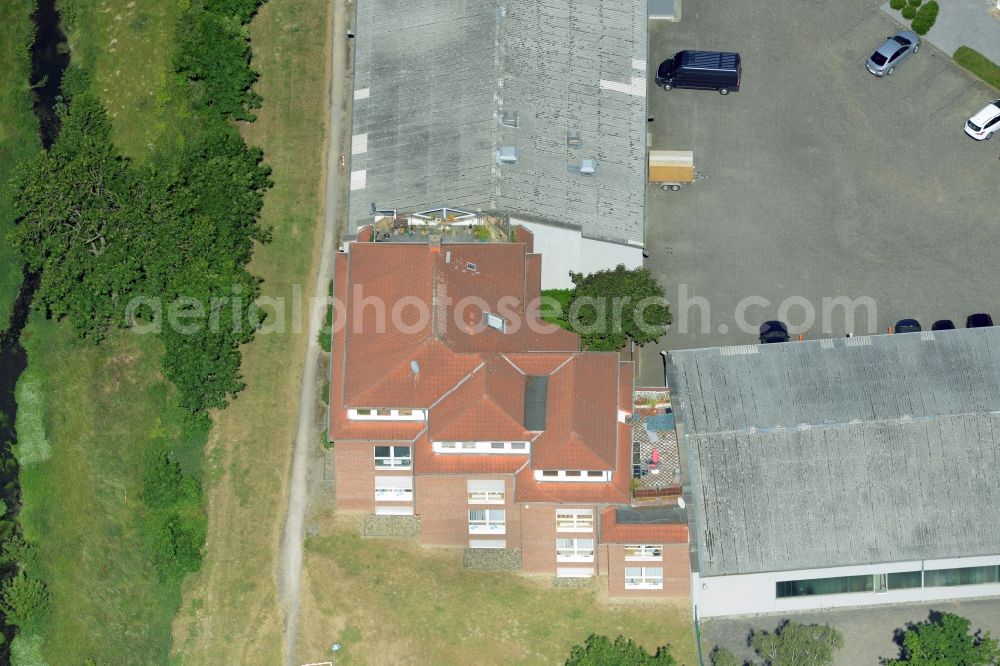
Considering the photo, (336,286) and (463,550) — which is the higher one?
(336,286)

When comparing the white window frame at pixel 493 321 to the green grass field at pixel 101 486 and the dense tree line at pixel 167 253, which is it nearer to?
the dense tree line at pixel 167 253

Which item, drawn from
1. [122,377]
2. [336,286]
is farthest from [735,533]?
[122,377]

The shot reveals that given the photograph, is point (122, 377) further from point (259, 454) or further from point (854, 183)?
point (854, 183)

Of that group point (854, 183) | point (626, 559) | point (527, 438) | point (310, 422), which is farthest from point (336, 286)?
point (854, 183)

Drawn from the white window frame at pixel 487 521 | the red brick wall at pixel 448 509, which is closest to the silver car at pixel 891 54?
the red brick wall at pixel 448 509

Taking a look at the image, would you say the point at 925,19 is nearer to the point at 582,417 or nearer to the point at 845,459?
the point at 845,459

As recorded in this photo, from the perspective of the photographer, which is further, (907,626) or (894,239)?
(894,239)

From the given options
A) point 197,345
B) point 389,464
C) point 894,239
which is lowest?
point 389,464
